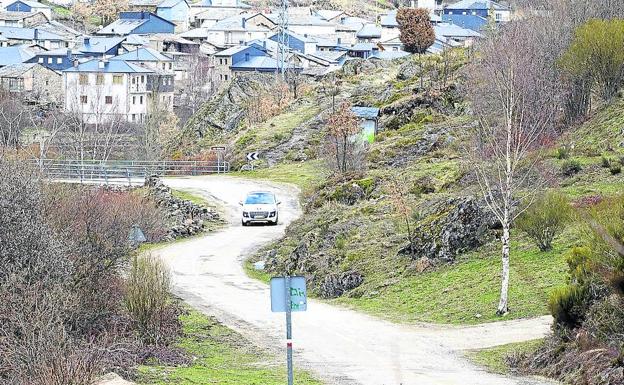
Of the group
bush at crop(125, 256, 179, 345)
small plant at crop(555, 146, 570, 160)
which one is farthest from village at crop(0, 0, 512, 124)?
bush at crop(125, 256, 179, 345)

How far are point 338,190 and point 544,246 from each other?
Answer: 45.4ft

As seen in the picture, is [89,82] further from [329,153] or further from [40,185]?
[40,185]

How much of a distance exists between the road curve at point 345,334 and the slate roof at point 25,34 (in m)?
89.6

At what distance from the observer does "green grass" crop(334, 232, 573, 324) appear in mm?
22375

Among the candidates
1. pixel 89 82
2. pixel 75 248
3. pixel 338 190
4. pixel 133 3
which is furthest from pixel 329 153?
pixel 133 3

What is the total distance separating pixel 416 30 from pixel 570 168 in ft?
136

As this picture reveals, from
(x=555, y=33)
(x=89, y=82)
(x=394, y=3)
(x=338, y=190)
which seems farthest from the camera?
(x=394, y=3)

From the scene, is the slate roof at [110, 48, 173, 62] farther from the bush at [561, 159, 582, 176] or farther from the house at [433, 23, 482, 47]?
the bush at [561, 159, 582, 176]

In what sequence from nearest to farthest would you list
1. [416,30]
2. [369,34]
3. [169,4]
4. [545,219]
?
[545,219], [416,30], [369,34], [169,4]

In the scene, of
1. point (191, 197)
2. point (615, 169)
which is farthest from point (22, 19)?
point (615, 169)

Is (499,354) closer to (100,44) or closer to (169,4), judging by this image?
(100,44)

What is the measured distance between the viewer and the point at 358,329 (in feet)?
72.4

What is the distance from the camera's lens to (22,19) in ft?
427

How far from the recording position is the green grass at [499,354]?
1817cm
